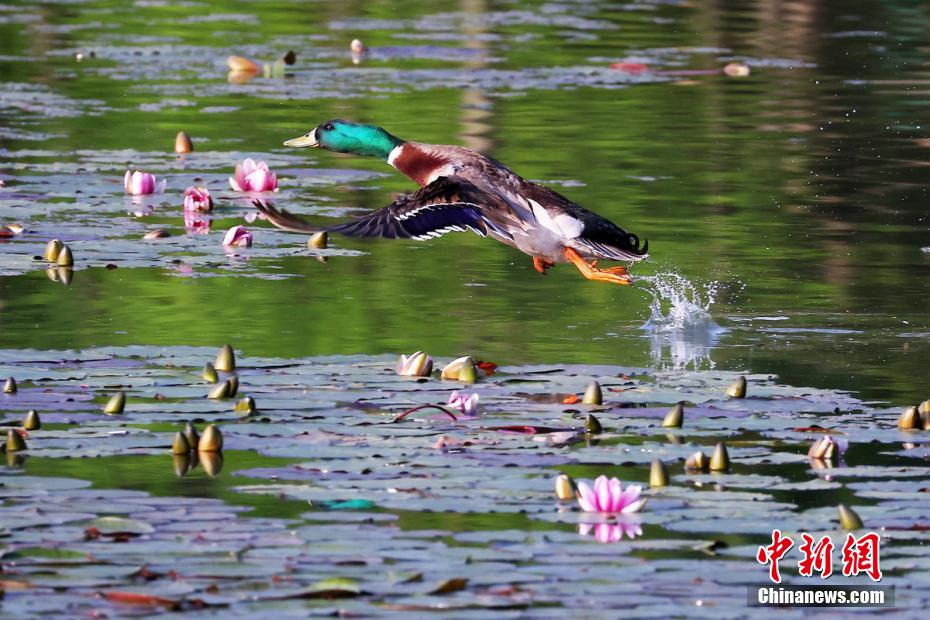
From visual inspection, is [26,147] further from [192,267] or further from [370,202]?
[192,267]

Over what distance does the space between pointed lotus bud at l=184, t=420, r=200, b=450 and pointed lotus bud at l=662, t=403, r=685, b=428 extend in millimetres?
1513

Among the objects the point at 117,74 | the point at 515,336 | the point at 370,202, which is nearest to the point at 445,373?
the point at 515,336

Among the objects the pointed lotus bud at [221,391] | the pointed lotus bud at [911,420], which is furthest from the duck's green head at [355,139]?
the pointed lotus bud at [911,420]

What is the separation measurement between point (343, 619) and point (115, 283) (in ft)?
17.4

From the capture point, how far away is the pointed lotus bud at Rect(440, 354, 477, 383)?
7.33 m

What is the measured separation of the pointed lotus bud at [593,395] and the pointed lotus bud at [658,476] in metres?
0.98

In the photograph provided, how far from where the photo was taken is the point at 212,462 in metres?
6.27

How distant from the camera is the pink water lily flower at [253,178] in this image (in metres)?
12.0

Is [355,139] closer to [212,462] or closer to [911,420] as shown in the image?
[212,462]

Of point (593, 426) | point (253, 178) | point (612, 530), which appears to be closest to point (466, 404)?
point (593, 426)

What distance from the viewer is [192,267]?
10188mm

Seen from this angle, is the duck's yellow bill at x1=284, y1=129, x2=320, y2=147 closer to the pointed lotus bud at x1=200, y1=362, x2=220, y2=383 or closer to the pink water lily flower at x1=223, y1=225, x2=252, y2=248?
the pink water lily flower at x1=223, y1=225, x2=252, y2=248

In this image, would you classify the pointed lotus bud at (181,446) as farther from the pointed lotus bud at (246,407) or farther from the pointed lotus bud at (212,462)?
the pointed lotus bud at (246,407)

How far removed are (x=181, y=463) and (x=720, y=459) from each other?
1649mm
